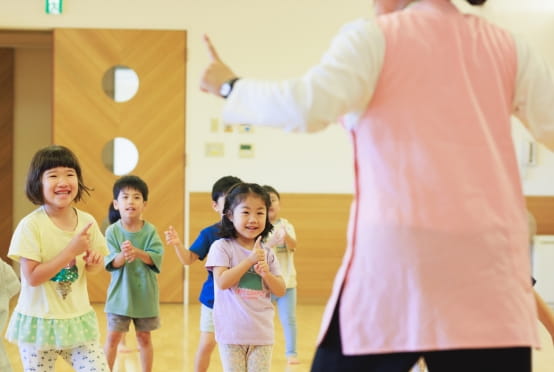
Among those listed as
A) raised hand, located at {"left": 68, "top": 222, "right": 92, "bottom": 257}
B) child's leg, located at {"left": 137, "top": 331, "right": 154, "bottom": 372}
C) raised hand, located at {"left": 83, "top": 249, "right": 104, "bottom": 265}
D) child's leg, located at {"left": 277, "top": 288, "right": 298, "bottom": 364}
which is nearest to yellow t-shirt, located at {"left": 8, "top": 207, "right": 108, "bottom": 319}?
raised hand, located at {"left": 83, "top": 249, "right": 104, "bottom": 265}

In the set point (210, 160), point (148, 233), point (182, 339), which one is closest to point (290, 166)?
point (210, 160)

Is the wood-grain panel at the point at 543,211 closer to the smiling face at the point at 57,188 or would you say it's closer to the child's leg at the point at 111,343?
the child's leg at the point at 111,343

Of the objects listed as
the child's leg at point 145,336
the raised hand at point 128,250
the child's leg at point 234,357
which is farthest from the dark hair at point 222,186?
the child's leg at point 234,357

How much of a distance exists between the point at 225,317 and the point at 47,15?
4.71 m

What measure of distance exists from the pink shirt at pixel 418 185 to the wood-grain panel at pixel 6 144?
24.9ft

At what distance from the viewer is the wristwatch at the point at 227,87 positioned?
5.25 ft

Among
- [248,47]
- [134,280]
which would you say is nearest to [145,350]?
[134,280]

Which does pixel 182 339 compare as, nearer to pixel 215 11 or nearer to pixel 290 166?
pixel 290 166

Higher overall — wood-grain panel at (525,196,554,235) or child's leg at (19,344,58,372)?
wood-grain panel at (525,196,554,235)

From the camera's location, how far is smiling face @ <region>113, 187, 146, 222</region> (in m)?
3.93

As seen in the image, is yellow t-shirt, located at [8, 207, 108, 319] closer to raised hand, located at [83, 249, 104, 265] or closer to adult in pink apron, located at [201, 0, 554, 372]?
raised hand, located at [83, 249, 104, 265]

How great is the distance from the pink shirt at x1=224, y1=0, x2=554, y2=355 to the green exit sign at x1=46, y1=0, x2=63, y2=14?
578 centimetres

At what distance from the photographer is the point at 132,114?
694 cm

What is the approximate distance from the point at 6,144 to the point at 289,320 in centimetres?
520
